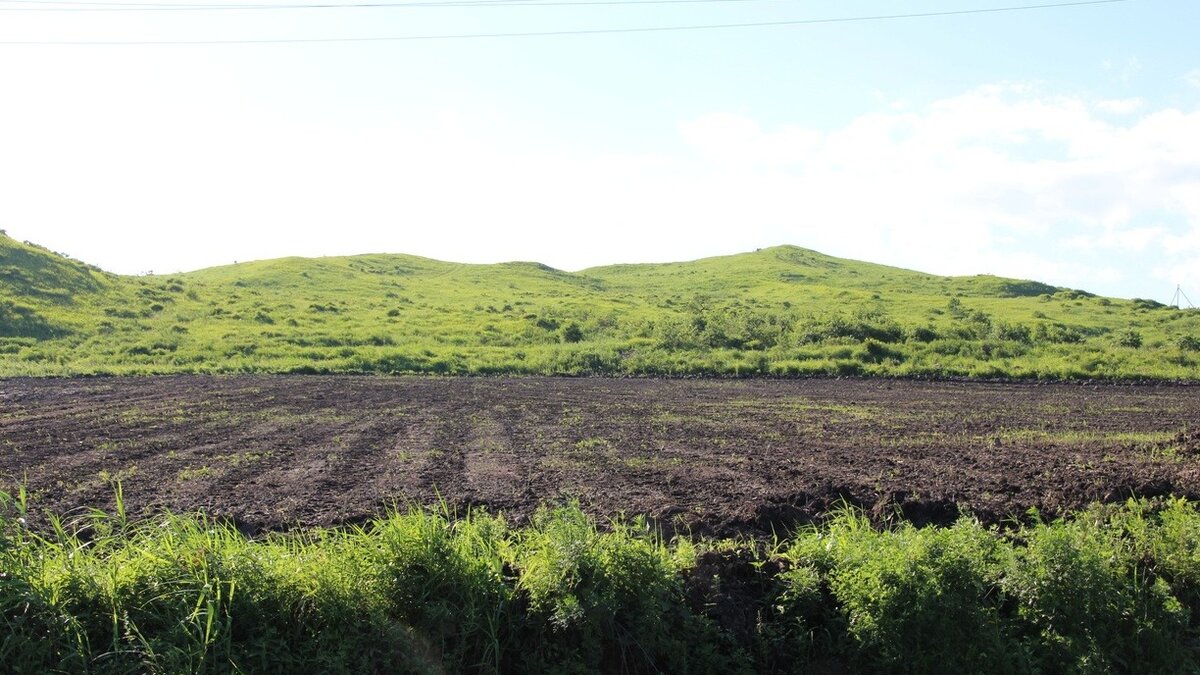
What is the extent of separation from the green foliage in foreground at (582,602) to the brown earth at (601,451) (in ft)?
6.56

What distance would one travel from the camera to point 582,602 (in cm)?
637

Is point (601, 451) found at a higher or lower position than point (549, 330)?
lower

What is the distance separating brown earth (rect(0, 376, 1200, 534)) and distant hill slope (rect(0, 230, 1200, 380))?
792 centimetres

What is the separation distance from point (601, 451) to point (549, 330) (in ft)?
95.4

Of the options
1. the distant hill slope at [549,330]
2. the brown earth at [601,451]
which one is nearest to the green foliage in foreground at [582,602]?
the brown earth at [601,451]

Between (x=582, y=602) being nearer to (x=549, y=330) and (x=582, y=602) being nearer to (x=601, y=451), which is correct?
(x=601, y=451)

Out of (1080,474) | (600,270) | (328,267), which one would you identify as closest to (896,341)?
(1080,474)

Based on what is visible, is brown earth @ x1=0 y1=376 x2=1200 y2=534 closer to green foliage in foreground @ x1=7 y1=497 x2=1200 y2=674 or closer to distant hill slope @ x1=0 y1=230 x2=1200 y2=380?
green foliage in foreground @ x1=7 y1=497 x2=1200 y2=674

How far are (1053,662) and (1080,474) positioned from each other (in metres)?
5.15

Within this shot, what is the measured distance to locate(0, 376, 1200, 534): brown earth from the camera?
10070 millimetres

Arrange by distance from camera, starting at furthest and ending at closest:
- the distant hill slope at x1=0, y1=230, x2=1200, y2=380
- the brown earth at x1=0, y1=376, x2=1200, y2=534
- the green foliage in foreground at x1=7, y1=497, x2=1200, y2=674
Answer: the distant hill slope at x1=0, y1=230, x2=1200, y2=380 → the brown earth at x1=0, y1=376, x2=1200, y2=534 → the green foliage in foreground at x1=7, y1=497, x2=1200, y2=674

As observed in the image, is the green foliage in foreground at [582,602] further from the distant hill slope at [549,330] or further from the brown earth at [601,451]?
the distant hill slope at [549,330]

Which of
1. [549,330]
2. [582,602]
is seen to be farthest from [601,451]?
[549,330]

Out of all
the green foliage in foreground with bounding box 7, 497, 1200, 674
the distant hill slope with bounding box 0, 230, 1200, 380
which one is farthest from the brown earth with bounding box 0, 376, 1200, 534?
the distant hill slope with bounding box 0, 230, 1200, 380
